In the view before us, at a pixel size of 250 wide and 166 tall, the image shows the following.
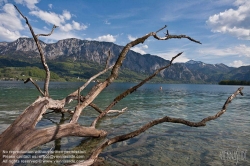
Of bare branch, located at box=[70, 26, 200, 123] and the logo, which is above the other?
bare branch, located at box=[70, 26, 200, 123]

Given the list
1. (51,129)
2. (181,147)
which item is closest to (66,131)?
(51,129)

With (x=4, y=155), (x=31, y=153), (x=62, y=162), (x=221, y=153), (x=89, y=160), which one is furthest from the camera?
(x=221, y=153)

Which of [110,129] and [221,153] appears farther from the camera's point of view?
[110,129]

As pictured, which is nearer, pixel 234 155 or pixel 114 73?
pixel 114 73

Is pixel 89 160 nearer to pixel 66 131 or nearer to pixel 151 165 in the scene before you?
pixel 66 131

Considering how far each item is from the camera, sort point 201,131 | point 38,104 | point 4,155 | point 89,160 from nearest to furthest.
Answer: point 4,155 < point 89,160 < point 38,104 < point 201,131

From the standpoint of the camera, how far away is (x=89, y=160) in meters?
7.32

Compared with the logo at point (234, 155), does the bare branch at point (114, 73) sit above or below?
above

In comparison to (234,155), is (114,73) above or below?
above

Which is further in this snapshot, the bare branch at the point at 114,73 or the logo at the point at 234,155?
the logo at the point at 234,155

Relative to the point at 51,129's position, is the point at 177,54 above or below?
above

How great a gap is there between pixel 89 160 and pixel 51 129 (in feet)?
6.23

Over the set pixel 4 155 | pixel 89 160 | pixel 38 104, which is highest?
pixel 38 104

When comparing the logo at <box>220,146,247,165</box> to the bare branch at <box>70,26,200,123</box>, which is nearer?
the bare branch at <box>70,26,200,123</box>
